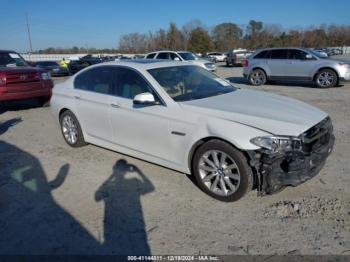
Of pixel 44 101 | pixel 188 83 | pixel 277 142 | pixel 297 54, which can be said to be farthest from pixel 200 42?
pixel 277 142

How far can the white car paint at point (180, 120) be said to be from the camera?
11.7 ft

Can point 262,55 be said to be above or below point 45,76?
above

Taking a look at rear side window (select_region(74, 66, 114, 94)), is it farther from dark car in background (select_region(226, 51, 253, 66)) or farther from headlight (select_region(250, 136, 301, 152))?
dark car in background (select_region(226, 51, 253, 66))

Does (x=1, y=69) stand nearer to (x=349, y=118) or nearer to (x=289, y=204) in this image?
(x=289, y=204)

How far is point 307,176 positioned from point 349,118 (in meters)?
4.95

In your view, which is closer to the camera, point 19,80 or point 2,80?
point 2,80

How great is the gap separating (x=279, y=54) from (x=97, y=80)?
10.8 m

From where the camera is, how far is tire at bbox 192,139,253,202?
355 cm

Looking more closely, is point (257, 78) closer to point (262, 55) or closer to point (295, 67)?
point (262, 55)

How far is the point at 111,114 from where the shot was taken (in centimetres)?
484

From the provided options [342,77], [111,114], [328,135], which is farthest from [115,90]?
[342,77]

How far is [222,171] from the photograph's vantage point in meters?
3.74

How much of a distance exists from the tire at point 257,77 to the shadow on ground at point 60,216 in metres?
11.1

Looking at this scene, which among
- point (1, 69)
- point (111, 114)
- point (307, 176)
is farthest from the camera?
point (1, 69)
